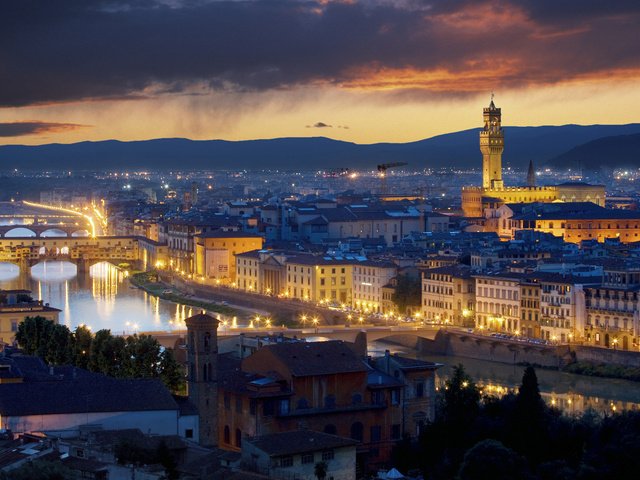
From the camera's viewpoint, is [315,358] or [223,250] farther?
[223,250]

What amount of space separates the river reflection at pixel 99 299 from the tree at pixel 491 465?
597 inches

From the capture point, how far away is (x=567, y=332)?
27844mm

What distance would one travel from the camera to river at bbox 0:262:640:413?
76.5 ft

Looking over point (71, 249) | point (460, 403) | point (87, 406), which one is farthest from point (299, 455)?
point (71, 249)

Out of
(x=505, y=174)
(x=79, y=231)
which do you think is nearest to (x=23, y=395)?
(x=79, y=231)

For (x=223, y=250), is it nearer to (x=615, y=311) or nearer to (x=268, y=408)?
(x=615, y=311)

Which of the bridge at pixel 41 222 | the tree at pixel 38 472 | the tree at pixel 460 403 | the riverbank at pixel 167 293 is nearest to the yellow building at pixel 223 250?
the riverbank at pixel 167 293

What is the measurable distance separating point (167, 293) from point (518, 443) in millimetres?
26331

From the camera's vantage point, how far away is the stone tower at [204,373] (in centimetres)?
1636

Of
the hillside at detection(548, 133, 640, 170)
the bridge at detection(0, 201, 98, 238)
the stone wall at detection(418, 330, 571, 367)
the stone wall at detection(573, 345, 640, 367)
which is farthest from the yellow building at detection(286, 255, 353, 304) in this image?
the hillside at detection(548, 133, 640, 170)

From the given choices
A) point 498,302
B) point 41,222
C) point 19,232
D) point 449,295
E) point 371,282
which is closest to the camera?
point 498,302

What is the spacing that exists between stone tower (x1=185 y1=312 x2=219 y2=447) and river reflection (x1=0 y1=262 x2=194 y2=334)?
466 inches

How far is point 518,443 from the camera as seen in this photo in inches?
622

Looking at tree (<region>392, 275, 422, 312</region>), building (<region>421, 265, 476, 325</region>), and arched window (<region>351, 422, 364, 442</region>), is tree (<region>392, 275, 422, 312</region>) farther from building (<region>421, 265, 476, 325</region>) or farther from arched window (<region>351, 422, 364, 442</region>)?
arched window (<region>351, 422, 364, 442</region>)
